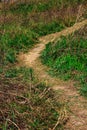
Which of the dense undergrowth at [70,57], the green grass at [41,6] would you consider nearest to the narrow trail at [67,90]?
the dense undergrowth at [70,57]

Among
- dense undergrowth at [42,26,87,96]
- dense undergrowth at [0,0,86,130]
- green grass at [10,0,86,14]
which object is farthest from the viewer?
green grass at [10,0,86,14]

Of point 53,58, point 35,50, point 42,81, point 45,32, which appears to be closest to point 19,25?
point 45,32

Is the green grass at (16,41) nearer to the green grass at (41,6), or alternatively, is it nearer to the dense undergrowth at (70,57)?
the dense undergrowth at (70,57)

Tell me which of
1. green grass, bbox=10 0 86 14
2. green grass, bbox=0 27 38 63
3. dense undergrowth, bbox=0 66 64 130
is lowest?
green grass, bbox=0 27 38 63

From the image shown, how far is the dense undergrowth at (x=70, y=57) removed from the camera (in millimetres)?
7980

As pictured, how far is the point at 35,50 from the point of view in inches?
416

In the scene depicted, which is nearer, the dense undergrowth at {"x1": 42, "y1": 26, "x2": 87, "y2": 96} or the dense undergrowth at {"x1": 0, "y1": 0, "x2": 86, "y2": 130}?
the dense undergrowth at {"x1": 0, "y1": 0, "x2": 86, "y2": 130}

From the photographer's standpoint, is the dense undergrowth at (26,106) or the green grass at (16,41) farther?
the green grass at (16,41)

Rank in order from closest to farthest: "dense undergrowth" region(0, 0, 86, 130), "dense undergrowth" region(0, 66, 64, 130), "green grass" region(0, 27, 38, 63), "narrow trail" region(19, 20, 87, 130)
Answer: "dense undergrowth" region(0, 66, 64, 130), "dense undergrowth" region(0, 0, 86, 130), "narrow trail" region(19, 20, 87, 130), "green grass" region(0, 27, 38, 63)

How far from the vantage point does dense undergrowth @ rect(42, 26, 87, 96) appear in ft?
26.2

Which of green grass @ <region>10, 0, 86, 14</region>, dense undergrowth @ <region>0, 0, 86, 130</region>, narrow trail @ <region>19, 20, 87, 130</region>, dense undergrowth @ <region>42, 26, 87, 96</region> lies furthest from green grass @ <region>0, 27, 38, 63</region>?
green grass @ <region>10, 0, 86, 14</region>

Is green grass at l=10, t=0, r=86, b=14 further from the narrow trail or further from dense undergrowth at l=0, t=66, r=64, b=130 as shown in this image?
dense undergrowth at l=0, t=66, r=64, b=130

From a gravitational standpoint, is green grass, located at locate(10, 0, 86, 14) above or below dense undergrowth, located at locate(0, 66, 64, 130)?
below

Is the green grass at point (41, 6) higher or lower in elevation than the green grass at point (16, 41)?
higher
